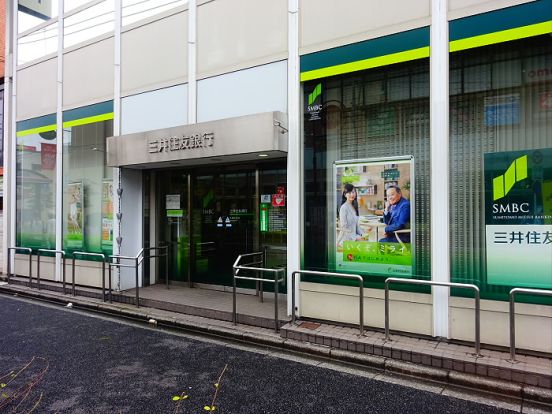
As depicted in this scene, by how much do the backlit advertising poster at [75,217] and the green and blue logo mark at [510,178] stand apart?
26.8 ft

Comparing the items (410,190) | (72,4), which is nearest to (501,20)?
(410,190)

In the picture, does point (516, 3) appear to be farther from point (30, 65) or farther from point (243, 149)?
point (30, 65)

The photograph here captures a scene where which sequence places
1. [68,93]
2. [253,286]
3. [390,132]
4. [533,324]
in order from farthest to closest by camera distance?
[68,93] < [253,286] < [390,132] < [533,324]

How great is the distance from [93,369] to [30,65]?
8.61m

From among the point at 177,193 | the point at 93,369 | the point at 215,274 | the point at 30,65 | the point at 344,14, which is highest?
the point at 30,65

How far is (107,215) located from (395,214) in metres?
6.12

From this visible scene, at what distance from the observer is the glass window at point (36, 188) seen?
9531mm

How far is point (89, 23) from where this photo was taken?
8.77 metres

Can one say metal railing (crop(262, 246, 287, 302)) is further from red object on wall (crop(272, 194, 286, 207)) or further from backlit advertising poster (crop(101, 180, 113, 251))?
backlit advertising poster (crop(101, 180, 113, 251))

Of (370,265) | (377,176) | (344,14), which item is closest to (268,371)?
(370,265)

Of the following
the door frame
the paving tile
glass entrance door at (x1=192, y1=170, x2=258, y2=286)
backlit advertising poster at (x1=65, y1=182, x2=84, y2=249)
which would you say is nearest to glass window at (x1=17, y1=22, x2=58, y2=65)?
backlit advertising poster at (x1=65, y1=182, x2=84, y2=249)

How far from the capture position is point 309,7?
5871 millimetres

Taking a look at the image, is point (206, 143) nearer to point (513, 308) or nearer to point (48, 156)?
point (513, 308)

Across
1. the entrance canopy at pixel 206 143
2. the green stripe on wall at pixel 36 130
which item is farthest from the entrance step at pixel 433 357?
the green stripe on wall at pixel 36 130
